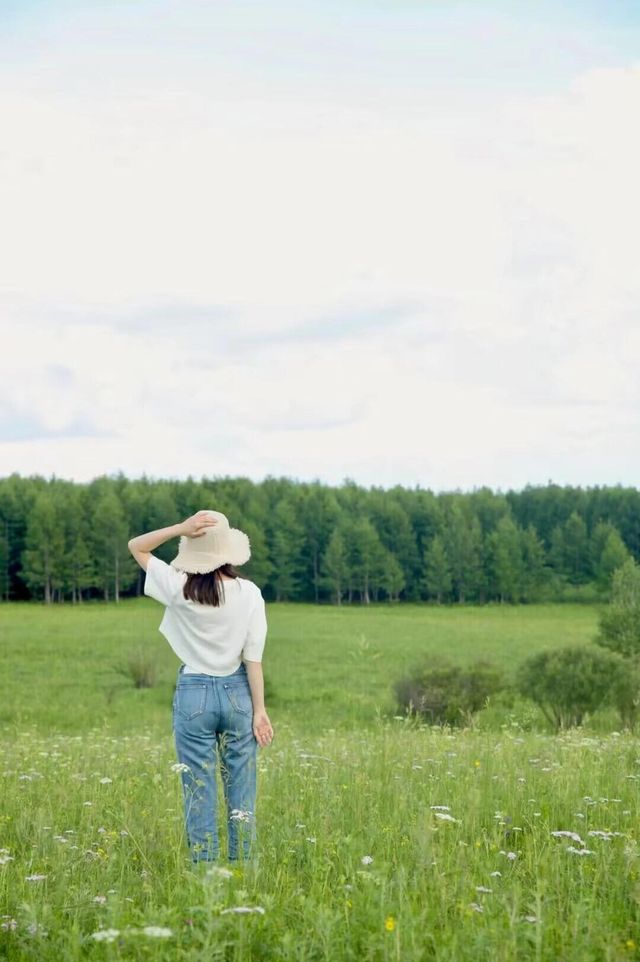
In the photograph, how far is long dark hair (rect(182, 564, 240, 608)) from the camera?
6.12 metres

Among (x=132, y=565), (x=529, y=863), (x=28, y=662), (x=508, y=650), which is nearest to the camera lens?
(x=529, y=863)

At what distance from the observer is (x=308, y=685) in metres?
38.7

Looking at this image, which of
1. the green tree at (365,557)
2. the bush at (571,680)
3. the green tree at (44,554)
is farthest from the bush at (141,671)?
the green tree at (365,557)

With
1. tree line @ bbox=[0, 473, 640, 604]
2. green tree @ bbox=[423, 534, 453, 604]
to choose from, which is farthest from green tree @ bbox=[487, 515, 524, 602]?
green tree @ bbox=[423, 534, 453, 604]

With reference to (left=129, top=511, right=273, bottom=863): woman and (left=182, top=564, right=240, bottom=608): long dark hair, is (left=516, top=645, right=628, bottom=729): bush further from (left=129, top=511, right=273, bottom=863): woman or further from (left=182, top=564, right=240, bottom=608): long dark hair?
(left=182, top=564, right=240, bottom=608): long dark hair

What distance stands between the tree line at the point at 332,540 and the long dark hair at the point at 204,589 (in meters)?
97.1

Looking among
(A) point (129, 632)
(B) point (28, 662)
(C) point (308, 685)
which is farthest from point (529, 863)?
(A) point (129, 632)

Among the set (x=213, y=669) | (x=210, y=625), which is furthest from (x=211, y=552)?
(x=213, y=669)

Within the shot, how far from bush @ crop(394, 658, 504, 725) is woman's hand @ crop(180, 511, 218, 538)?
71.5 feet

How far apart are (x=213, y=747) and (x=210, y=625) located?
0.72 m

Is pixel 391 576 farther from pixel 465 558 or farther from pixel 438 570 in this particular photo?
pixel 465 558

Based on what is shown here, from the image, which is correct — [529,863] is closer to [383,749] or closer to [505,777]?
[505,777]

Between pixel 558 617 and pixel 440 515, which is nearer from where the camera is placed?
pixel 558 617

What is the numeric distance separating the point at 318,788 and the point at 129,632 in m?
56.6
